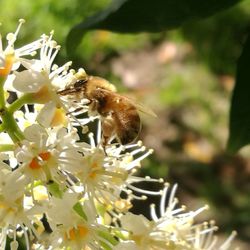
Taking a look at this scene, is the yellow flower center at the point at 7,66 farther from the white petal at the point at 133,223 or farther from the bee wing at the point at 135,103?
the white petal at the point at 133,223

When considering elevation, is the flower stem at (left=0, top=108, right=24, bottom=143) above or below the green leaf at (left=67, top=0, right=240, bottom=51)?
below

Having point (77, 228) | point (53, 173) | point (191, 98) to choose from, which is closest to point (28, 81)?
point (53, 173)

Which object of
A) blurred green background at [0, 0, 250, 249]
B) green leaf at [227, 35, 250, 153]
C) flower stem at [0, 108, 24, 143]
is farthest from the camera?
blurred green background at [0, 0, 250, 249]

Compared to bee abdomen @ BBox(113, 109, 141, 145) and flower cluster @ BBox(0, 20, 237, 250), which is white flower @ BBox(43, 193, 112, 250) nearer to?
flower cluster @ BBox(0, 20, 237, 250)

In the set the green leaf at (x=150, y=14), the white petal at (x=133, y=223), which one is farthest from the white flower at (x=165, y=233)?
the green leaf at (x=150, y=14)

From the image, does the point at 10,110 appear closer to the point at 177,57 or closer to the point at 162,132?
the point at 162,132

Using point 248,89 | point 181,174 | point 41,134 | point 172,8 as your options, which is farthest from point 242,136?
point 181,174

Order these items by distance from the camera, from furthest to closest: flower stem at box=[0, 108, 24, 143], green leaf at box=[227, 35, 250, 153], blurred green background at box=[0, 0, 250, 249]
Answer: blurred green background at box=[0, 0, 250, 249] < green leaf at box=[227, 35, 250, 153] < flower stem at box=[0, 108, 24, 143]

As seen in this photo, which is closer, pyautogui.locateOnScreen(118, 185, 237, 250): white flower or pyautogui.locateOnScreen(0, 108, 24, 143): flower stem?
pyautogui.locateOnScreen(0, 108, 24, 143): flower stem

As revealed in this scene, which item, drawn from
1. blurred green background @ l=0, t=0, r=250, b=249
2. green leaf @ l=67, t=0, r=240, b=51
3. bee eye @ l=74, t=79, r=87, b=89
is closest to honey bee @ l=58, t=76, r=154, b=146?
bee eye @ l=74, t=79, r=87, b=89
